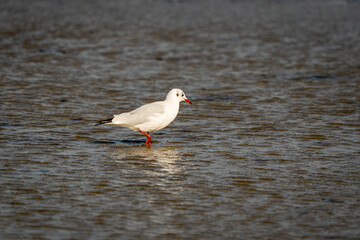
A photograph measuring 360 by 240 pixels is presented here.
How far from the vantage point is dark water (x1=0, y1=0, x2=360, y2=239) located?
689cm

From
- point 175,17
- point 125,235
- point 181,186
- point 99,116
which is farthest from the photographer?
point 175,17

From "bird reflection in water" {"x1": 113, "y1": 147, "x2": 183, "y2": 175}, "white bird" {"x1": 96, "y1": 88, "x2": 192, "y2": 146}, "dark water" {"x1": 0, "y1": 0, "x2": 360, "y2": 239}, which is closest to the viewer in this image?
"dark water" {"x1": 0, "y1": 0, "x2": 360, "y2": 239}

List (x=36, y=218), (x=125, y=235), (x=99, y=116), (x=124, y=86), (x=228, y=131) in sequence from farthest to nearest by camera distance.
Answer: (x=124, y=86)
(x=99, y=116)
(x=228, y=131)
(x=36, y=218)
(x=125, y=235)

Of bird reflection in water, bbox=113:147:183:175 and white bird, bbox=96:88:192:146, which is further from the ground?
white bird, bbox=96:88:192:146

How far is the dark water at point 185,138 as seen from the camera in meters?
6.89

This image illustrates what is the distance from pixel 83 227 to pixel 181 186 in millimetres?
1716

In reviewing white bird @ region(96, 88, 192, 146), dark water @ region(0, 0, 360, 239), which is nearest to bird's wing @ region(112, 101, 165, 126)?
white bird @ region(96, 88, 192, 146)

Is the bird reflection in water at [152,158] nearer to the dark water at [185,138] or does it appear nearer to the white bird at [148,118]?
the dark water at [185,138]

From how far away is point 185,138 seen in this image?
1058 cm

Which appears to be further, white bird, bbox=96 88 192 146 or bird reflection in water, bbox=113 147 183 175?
white bird, bbox=96 88 192 146

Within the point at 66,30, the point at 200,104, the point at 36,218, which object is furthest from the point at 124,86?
the point at 66,30

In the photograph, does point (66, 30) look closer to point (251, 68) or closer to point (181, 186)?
point (251, 68)

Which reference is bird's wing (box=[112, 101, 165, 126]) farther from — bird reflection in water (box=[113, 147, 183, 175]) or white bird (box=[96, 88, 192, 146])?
bird reflection in water (box=[113, 147, 183, 175])

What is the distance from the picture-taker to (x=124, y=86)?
14930 millimetres
